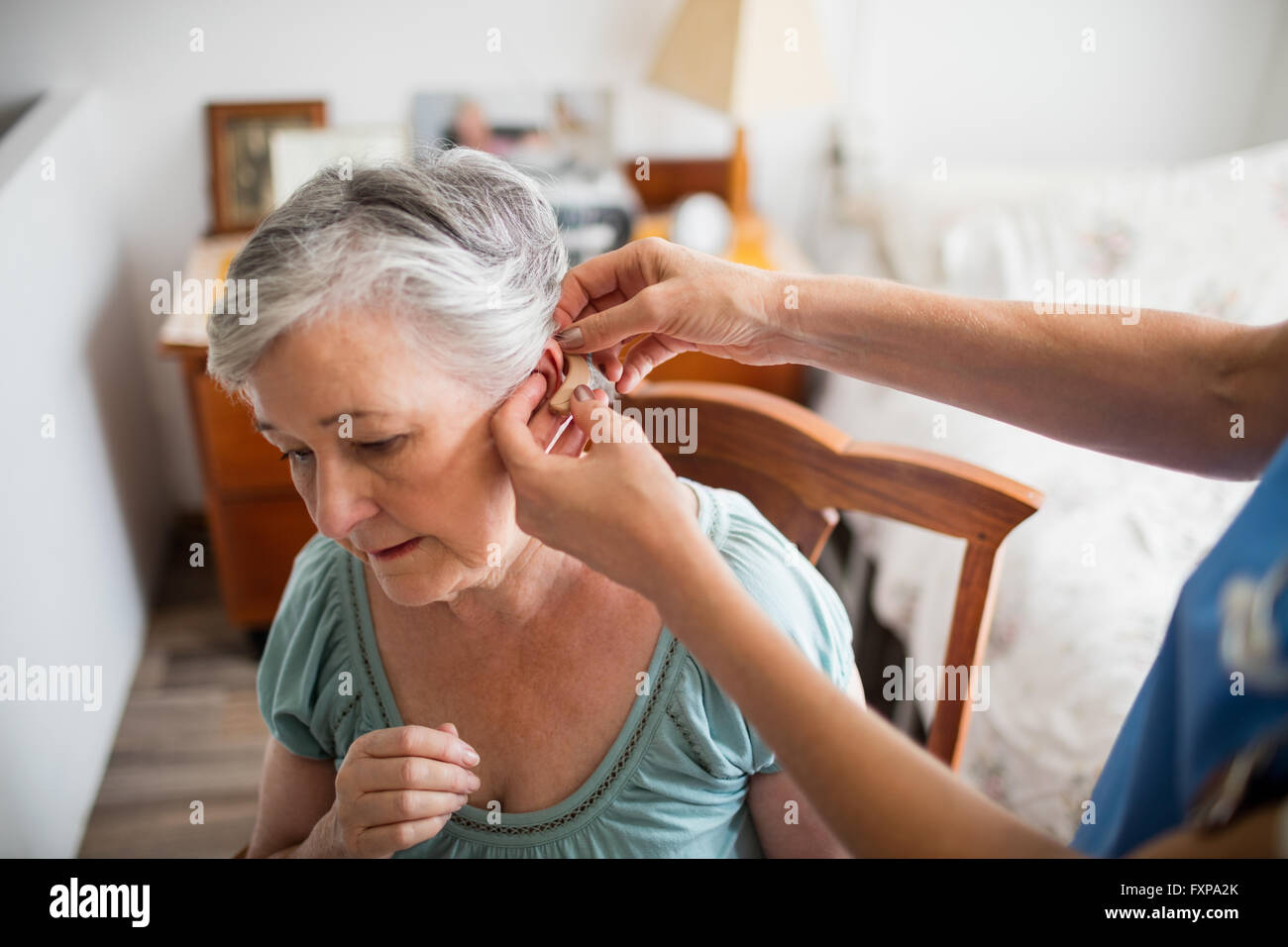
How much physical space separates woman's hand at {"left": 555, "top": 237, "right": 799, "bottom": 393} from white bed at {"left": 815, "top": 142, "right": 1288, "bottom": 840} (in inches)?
15.8

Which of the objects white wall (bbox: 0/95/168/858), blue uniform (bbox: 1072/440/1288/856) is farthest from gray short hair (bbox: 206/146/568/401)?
white wall (bbox: 0/95/168/858)

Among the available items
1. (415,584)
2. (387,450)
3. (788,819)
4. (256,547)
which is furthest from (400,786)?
(256,547)

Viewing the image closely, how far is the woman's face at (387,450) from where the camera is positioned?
886mm

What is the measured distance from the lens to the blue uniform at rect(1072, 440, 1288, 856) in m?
0.58

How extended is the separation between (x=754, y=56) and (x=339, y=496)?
69.6 inches

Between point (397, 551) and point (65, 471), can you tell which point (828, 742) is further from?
point (65, 471)

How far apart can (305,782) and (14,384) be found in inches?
42.0

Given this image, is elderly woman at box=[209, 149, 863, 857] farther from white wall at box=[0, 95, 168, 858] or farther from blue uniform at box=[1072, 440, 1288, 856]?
white wall at box=[0, 95, 168, 858]

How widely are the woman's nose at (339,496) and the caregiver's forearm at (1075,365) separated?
45 centimetres

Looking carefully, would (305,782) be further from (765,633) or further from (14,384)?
(14,384)

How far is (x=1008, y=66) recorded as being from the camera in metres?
2.74

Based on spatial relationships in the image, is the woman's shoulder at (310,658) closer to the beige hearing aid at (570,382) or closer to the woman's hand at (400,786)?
the woman's hand at (400,786)

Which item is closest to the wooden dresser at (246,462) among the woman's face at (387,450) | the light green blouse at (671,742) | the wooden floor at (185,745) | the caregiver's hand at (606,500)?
the wooden floor at (185,745)

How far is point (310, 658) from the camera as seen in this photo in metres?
1.11
